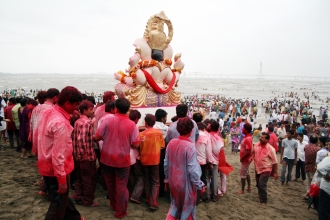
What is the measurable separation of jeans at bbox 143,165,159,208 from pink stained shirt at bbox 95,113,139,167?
85cm

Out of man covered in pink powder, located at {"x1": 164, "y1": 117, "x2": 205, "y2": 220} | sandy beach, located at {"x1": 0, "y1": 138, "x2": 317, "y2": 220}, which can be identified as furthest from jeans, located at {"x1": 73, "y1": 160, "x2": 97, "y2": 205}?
man covered in pink powder, located at {"x1": 164, "y1": 117, "x2": 205, "y2": 220}

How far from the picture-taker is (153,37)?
6652mm

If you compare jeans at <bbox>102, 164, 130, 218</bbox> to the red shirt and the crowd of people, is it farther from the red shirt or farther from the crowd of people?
the red shirt

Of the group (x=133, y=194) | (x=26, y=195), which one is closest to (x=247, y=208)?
(x=133, y=194)

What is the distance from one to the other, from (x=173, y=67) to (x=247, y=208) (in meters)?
4.39

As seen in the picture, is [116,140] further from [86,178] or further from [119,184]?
[86,178]

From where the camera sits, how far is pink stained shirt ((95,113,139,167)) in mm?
3838

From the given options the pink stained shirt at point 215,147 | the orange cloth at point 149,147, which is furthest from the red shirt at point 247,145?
the orange cloth at point 149,147

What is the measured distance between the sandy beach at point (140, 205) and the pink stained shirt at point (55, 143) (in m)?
1.39

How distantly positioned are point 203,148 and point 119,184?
6.18 feet

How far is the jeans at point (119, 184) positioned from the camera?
12.9 ft

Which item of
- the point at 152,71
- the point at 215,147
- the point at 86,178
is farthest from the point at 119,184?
→ the point at 152,71

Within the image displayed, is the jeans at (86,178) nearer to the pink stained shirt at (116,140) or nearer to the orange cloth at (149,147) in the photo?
the pink stained shirt at (116,140)

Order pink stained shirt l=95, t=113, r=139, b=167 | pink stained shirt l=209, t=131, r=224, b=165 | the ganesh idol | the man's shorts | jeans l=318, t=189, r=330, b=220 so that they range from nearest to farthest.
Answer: pink stained shirt l=95, t=113, r=139, b=167 → jeans l=318, t=189, r=330, b=220 → pink stained shirt l=209, t=131, r=224, b=165 → the man's shorts → the ganesh idol
